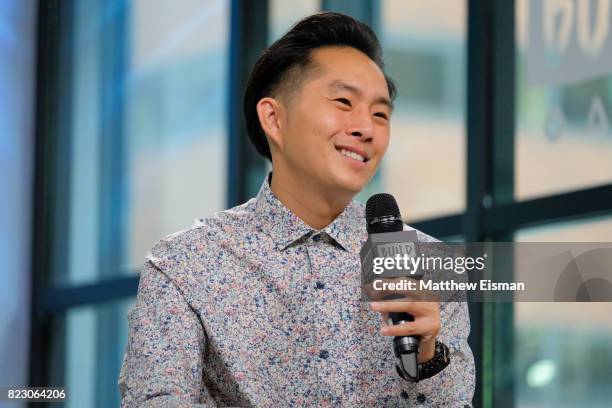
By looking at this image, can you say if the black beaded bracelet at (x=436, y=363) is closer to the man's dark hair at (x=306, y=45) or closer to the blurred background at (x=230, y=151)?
the man's dark hair at (x=306, y=45)

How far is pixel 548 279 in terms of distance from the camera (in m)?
2.30

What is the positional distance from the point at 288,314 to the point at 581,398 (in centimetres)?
121

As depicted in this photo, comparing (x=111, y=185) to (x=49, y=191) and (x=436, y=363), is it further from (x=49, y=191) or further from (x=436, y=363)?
(x=436, y=363)

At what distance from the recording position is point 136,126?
5105 millimetres

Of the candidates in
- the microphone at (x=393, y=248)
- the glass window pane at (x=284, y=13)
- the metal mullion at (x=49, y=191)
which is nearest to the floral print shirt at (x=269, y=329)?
the microphone at (x=393, y=248)

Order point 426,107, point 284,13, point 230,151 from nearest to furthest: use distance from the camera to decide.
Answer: point 426,107, point 284,13, point 230,151

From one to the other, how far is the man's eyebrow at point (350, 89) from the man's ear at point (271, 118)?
15 centimetres

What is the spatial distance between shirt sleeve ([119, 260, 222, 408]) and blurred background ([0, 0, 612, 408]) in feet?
4.27

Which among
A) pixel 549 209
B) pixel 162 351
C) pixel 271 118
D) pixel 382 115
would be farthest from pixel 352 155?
pixel 549 209

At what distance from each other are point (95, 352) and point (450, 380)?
3708mm

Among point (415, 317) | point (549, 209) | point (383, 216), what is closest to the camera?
point (415, 317)

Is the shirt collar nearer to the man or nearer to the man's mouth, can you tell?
the man

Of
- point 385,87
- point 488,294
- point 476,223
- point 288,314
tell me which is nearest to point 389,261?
point 288,314

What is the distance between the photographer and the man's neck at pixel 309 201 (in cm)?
201
